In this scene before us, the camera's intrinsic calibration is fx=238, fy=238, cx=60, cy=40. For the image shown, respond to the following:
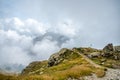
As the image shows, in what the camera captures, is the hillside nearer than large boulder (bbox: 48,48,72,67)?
Yes

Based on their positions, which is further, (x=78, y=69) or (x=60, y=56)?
(x=60, y=56)

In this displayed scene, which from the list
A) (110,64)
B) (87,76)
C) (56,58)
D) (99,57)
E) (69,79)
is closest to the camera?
(69,79)

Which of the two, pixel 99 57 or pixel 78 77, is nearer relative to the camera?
pixel 78 77

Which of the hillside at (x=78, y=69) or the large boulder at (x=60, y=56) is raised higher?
the large boulder at (x=60, y=56)

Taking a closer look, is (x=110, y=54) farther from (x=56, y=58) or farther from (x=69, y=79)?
(x=69, y=79)

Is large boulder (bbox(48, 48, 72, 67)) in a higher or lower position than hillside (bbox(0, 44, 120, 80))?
higher

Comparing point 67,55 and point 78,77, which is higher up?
point 67,55

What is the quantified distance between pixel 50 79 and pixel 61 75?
24.3 feet

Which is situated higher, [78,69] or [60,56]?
[60,56]

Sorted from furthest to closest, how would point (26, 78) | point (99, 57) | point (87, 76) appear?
point (99, 57) < point (87, 76) < point (26, 78)

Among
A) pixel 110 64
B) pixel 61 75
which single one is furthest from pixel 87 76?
pixel 110 64

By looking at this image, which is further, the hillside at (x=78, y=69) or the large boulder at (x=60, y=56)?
the large boulder at (x=60, y=56)

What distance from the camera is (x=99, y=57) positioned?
16562 cm

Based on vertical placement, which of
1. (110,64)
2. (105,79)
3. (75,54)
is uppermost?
(75,54)
